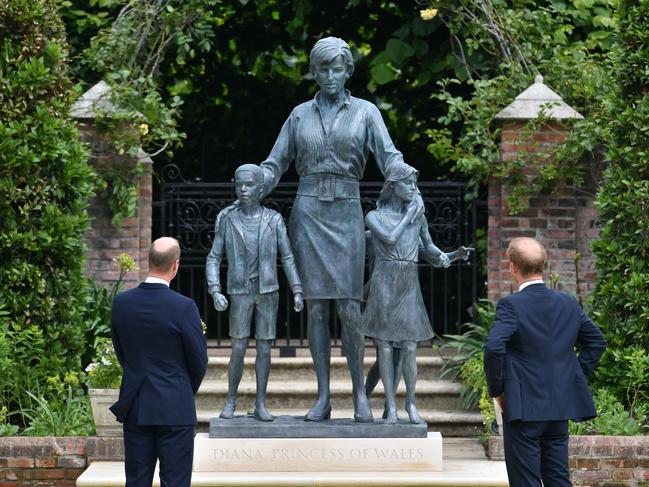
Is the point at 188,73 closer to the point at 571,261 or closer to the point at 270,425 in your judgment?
the point at 571,261

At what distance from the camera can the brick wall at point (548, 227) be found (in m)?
10.2

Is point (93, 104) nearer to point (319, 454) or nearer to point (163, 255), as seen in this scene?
point (319, 454)

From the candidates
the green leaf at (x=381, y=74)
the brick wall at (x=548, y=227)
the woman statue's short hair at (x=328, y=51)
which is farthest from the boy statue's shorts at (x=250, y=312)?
the green leaf at (x=381, y=74)

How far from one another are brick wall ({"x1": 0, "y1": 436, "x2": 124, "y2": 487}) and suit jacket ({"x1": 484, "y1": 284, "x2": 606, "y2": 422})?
10.3ft

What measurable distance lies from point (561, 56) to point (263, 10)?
3107mm

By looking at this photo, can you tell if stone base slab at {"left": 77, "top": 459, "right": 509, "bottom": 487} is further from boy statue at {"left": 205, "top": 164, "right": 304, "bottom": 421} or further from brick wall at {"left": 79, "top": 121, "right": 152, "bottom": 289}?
brick wall at {"left": 79, "top": 121, "right": 152, "bottom": 289}

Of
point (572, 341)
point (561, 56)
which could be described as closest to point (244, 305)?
point (572, 341)

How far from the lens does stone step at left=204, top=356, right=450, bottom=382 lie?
9914 millimetres

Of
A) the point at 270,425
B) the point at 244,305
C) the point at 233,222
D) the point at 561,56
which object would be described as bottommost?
the point at 270,425

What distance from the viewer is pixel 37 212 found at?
892 centimetres

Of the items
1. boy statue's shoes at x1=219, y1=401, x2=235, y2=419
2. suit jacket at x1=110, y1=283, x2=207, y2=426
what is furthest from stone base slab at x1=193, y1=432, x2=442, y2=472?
suit jacket at x1=110, y1=283, x2=207, y2=426

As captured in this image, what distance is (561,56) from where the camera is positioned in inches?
409

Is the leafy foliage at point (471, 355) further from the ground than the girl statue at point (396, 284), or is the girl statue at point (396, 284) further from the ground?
the girl statue at point (396, 284)

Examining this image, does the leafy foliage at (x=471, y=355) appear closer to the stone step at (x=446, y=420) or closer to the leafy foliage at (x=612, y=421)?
the stone step at (x=446, y=420)
